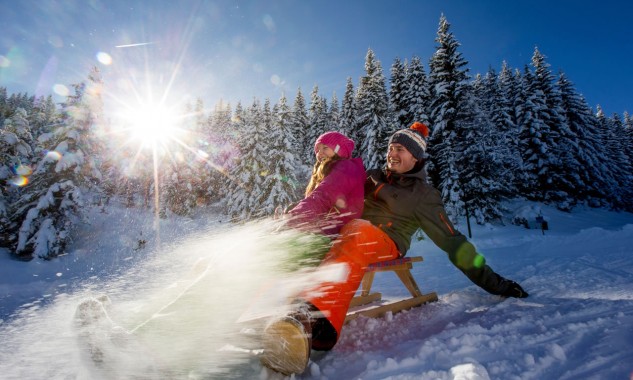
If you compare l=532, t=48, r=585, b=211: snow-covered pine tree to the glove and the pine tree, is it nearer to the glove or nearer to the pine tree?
the pine tree

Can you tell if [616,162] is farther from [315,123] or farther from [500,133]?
[315,123]

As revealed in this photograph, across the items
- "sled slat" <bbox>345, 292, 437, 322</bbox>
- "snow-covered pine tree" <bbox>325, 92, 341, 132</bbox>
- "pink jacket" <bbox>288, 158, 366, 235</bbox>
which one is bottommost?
"sled slat" <bbox>345, 292, 437, 322</bbox>

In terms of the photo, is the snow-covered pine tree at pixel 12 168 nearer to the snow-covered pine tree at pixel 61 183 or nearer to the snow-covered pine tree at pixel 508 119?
the snow-covered pine tree at pixel 61 183

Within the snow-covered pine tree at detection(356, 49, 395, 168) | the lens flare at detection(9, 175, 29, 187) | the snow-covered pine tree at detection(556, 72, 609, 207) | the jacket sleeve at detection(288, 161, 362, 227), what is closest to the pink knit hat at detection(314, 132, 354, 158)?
the jacket sleeve at detection(288, 161, 362, 227)

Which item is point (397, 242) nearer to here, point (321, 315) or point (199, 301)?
point (321, 315)

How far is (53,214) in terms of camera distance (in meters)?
17.4

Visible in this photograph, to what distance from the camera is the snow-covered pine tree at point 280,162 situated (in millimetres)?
24697

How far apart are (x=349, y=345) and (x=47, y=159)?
21.3 metres

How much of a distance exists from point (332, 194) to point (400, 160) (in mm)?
1075

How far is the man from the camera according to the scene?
1982 millimetres

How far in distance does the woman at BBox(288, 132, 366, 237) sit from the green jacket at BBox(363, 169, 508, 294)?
30 cm

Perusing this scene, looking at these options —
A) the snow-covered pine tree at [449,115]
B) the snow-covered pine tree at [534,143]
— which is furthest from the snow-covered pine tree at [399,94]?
the snow-covered pine tree at [534,143]

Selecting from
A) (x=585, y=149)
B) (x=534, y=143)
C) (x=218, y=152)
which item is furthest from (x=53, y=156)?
(x=585, y=149)

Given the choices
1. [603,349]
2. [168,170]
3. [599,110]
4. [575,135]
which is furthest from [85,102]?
[599,110]
